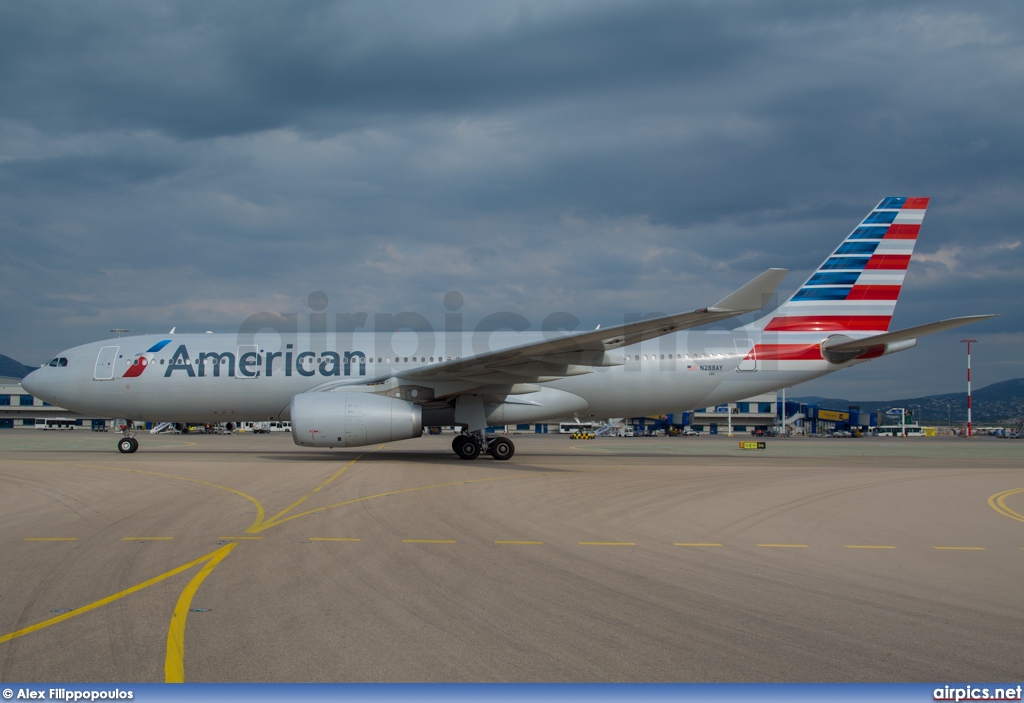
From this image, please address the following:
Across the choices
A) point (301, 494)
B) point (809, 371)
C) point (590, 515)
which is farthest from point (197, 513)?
point (809, 371)

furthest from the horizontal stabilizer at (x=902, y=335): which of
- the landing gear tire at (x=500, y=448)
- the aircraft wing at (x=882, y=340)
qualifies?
the landing gear tire at (x=500, y=448)

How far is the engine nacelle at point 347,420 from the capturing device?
→ 18500mm

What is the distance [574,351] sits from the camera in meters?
18.4

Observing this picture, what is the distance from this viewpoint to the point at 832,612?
5.61m

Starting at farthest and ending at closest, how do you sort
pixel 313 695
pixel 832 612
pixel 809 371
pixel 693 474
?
pixel 809 371
pixel 693 474
pixel 832 612
pixel 313 695

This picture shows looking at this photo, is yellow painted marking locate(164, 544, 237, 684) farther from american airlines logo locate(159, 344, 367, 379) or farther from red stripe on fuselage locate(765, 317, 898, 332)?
red stripe on fuselage locate(765, 317, 898, 332)

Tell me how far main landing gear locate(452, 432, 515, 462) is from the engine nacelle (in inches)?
93.4

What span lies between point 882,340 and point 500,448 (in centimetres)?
1120

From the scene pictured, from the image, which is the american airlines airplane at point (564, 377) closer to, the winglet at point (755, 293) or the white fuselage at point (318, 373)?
the white fuselage at point (318, 373)

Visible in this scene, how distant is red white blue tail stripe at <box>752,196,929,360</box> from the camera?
2312 cm

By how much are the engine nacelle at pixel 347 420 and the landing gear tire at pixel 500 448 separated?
115 inches

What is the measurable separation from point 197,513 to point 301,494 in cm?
238

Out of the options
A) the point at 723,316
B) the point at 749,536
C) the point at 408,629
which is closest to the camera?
the point at 408,629

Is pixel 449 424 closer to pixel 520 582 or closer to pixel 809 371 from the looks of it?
pixel 809 371
